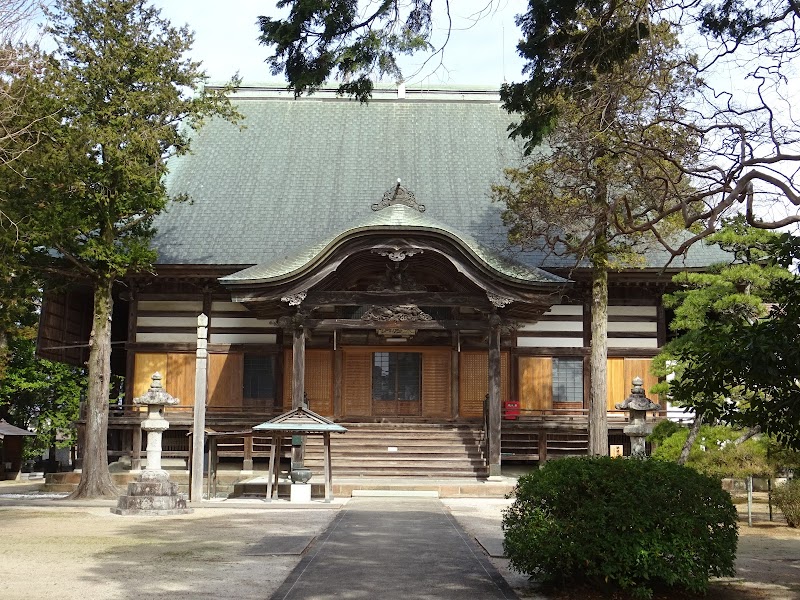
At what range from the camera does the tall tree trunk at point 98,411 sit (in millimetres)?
20875

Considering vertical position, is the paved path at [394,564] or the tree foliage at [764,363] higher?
the tree foliage at [764,363]

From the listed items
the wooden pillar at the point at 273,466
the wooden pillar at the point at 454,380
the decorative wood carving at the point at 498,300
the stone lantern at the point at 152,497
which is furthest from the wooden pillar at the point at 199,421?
the wooden pillar at the point at 454,380

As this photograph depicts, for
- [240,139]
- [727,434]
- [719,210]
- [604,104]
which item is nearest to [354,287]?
[240,139]

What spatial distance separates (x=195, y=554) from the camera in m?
11.7

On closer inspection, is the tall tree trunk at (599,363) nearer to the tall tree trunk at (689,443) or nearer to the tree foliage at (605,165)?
the tree foliage at (605,165)

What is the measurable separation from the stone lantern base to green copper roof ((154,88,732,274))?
7.48 meters

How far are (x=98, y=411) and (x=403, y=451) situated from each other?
727cm

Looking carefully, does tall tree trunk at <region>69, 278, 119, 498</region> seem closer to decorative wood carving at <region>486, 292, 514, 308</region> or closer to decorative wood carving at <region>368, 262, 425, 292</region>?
decorative wood carving at <region>368, 262, 425, 292</region>

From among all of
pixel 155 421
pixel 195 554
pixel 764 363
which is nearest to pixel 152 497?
pixel 155 421

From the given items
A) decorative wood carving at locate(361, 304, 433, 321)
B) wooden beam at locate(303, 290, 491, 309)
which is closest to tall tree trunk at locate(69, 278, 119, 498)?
wooden beam at locate(303, 290, 491, 309)

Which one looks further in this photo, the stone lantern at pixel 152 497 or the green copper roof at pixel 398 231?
the green copper roof at pixel 398 231

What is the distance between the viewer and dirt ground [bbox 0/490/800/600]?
9273 mm

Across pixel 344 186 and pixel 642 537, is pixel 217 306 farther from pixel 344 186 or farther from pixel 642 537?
pixel 642 537

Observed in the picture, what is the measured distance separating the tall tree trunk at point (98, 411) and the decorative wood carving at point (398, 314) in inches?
242
